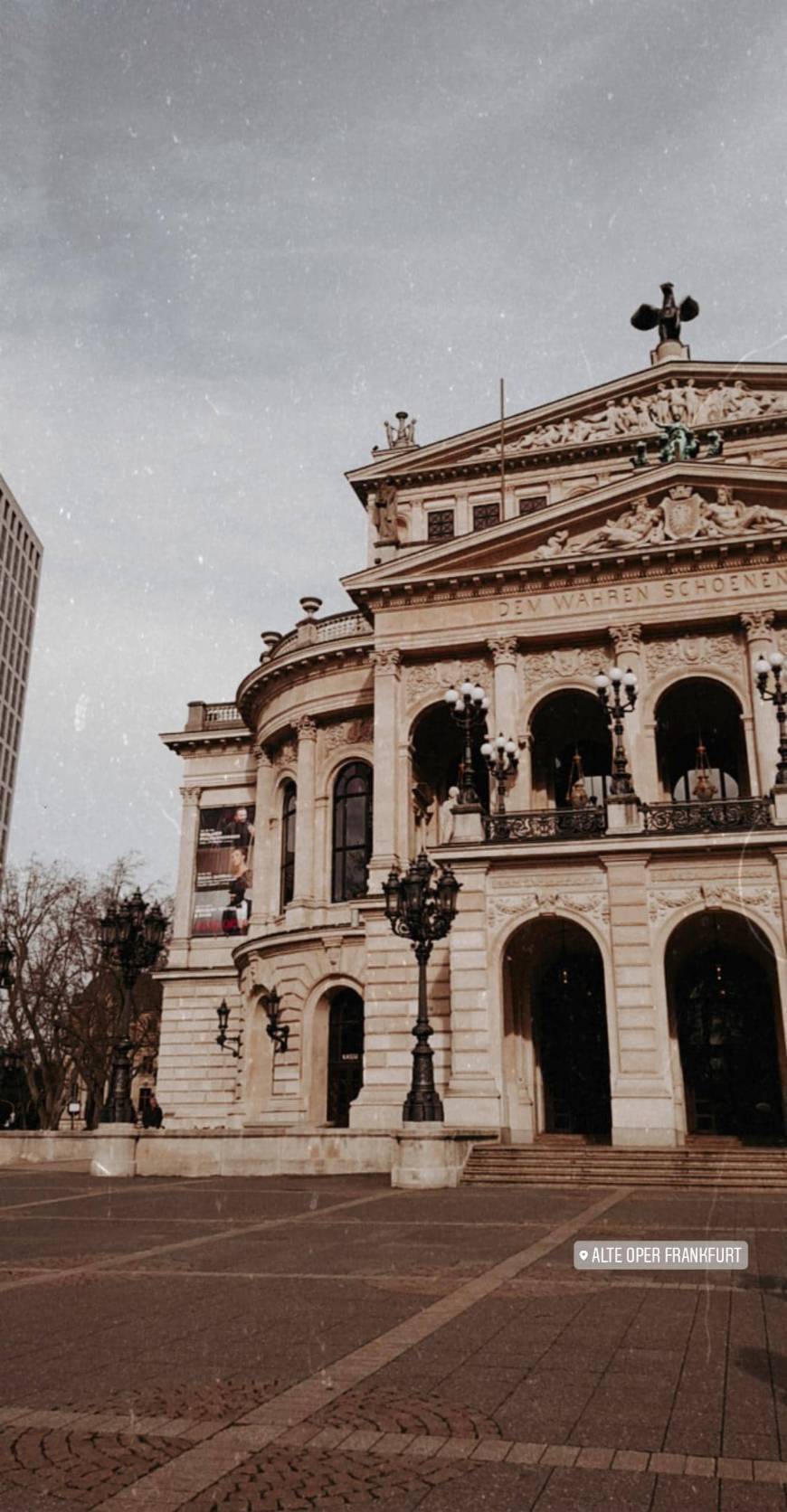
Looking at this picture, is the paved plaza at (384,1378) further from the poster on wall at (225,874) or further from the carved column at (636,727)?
the poster on wall at (225,874)

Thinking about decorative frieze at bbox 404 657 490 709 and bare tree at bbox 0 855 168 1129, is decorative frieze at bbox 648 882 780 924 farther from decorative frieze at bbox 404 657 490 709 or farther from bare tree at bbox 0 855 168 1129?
bare tree at bbox 0 855 168 1129

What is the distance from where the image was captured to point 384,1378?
236 inches

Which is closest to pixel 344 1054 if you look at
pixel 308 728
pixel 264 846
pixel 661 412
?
pixel 264 846

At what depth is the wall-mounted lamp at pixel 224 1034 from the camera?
41.0m

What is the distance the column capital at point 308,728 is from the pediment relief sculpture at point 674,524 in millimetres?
9900

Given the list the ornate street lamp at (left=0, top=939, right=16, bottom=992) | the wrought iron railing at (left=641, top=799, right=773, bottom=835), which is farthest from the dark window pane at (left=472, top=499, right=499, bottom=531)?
the ornate street lamp at (left=0, top=939, right=16, bottom=992)

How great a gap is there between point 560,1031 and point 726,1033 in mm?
4068

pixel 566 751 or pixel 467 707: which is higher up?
pixel 566 751

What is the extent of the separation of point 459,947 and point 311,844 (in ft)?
41.5

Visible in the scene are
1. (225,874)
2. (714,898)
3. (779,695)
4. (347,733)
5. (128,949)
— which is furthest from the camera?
(225,874)

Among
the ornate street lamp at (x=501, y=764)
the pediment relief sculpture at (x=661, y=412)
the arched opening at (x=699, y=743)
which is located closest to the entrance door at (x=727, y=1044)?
the arched opening at (x=699, y=743)

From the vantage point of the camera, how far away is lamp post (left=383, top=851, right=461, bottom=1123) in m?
20.4

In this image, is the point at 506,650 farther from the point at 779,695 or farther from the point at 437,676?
the point at 779,695

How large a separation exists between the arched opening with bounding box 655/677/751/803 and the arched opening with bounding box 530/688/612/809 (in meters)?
1.75
